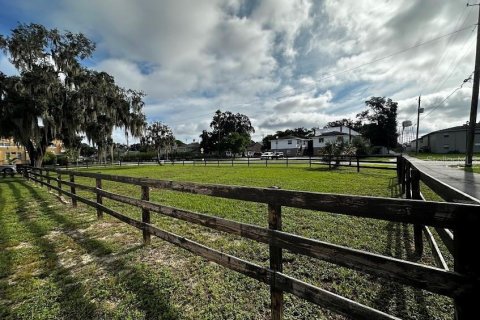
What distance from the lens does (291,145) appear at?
212 feet

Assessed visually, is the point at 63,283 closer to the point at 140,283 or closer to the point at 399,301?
the point at 140,283

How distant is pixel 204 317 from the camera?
7.94 ft

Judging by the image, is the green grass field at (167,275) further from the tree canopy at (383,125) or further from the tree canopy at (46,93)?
the tree canopy at (383,125)

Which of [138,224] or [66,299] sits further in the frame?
[138,224]

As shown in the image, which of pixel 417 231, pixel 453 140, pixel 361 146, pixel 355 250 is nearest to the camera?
pixel 355 250

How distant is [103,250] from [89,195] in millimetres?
6597

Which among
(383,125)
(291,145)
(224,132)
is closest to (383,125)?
(383,125)

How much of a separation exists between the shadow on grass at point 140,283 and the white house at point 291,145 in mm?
60344

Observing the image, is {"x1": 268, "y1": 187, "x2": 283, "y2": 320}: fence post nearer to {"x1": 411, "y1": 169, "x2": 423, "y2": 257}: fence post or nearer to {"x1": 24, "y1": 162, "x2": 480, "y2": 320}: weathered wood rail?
{"x1": 24, "y1": 162, "x2": 480, "y2": 320}: weathered wood rail

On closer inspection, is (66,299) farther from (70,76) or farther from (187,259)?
(70,76)

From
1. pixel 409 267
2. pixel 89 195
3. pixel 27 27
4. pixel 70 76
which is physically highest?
pixel 27 27

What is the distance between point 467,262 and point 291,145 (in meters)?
64.8

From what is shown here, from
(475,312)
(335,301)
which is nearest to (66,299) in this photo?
(335,301)

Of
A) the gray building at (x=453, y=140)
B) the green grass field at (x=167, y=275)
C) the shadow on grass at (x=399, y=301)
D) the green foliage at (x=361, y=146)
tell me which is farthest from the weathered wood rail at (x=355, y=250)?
the gray building at (x=453, y=140)
